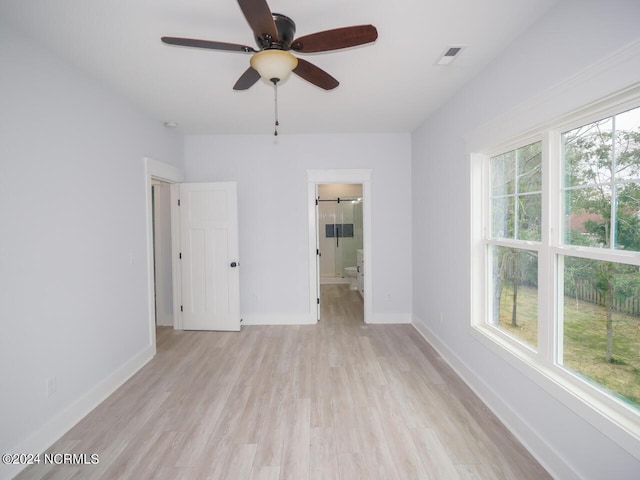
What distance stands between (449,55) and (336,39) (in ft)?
3.64

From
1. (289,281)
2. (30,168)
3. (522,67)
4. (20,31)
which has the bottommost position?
(289,281)

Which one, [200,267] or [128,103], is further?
[200,267]

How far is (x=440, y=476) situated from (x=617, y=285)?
4.46 feet

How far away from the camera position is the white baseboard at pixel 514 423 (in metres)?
1.60

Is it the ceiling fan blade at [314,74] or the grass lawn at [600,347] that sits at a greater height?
the ceiling fan blade at [314,74]

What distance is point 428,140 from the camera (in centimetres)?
346

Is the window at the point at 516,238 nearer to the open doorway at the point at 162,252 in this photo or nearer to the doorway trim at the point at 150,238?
the doorway trim at the point at 150,238

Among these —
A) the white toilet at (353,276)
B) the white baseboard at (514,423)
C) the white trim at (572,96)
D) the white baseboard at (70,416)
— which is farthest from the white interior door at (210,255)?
the white toilet at (353,276)

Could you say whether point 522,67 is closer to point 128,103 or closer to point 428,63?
point 428,63

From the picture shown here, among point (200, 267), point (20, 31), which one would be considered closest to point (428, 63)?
point (20, 31)

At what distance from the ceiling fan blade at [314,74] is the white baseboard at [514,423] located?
2.51 meters

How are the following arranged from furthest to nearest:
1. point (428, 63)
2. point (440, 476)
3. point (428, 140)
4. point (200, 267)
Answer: point (200, 267) → point (428, 140) → point (428, 63) → point (440, 476)

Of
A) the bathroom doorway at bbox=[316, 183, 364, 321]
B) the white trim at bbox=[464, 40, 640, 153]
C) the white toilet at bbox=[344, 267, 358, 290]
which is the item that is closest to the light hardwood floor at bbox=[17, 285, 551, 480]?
the white trim at bbox=[464, 40, 640, 153]

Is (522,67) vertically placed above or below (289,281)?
above
